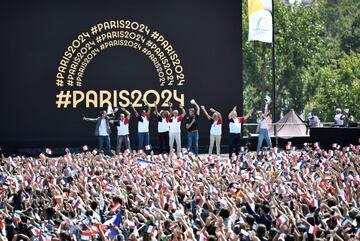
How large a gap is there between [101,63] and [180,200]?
51.9 feet

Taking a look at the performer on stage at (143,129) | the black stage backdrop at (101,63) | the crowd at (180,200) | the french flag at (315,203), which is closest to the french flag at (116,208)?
the crowd at (180,200)

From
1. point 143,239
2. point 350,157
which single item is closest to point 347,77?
point 350,157

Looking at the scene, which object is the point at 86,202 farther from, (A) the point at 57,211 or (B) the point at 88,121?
(B) the point at 88,121

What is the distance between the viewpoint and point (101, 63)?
32.5m

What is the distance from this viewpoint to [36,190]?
1844 cm

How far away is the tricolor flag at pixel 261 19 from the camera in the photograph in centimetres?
3541

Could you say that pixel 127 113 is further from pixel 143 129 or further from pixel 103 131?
pixel 103 131

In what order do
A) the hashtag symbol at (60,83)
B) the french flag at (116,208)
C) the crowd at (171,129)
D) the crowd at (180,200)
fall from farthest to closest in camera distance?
the hashtag symbol at (60,83) < the crowd at (171,129) < the french flag at (116,208) < the crowd at (180,200)

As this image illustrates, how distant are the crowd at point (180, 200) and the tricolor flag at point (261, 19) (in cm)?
1267

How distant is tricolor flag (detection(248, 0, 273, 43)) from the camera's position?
35.4m

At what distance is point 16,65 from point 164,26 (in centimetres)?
433

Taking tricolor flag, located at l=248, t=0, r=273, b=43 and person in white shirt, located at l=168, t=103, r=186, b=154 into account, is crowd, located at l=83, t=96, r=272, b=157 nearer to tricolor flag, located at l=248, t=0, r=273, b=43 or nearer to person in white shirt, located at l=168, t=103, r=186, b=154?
person in white shirt, located at l=168, t=103, r=186, b=154

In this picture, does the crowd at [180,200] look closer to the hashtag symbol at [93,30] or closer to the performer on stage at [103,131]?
the performer on stage at [103,131]

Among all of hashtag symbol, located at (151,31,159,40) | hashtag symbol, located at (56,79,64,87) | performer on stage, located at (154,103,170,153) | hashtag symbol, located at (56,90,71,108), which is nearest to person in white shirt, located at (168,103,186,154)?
performer on stage, located at (154,103,170,153)
